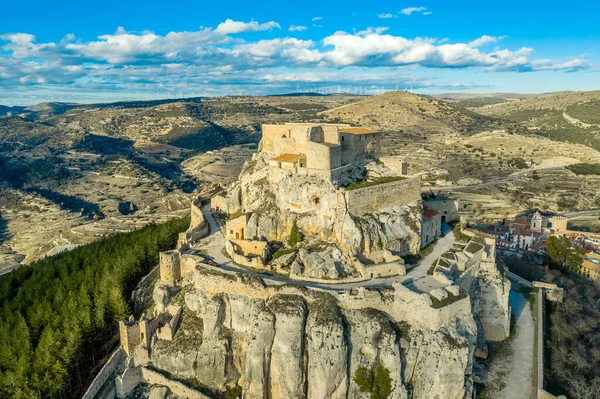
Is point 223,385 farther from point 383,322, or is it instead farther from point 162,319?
point 383,322

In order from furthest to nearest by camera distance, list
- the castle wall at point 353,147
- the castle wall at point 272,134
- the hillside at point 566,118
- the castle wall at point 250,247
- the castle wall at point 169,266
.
Result: 1. the hillside at point 566,118
2. the castle wall at point 272,134
3. the castle wall at point 353,147
4. the castle wall at point 169,266
5. the castle wall at point 250,247

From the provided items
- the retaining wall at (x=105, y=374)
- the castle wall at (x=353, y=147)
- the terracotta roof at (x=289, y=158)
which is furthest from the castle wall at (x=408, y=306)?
the retaining wall at (x=105, y=374)

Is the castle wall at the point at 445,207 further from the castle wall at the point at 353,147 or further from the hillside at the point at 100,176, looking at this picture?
the hillside at the point at 100,176

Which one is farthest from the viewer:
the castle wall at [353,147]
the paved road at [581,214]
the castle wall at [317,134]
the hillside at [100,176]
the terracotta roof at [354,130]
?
the hillside at [100,176]

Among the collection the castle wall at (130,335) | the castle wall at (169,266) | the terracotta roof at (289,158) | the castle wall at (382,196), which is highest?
the terracotta roof at (289,158)

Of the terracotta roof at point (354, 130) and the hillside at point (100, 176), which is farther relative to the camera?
the hillside at point (100, 176)

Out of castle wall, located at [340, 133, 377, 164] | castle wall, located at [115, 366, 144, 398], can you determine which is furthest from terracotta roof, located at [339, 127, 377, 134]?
castle wall, located at [115, 366, 144, 398]

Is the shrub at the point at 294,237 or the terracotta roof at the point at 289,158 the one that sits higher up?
the terracotta roof at the point at 289,158
